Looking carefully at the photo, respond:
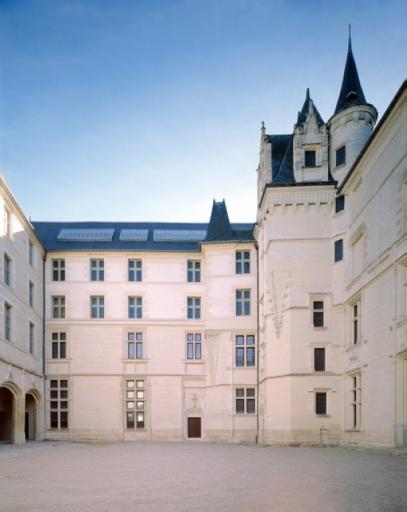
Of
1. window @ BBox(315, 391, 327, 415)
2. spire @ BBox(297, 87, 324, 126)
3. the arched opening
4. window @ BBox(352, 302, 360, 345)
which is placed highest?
spire @ BBox(297, 87, 324, 126)

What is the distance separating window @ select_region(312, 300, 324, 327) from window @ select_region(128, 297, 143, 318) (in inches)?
489

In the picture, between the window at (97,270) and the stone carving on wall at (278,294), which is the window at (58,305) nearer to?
A: the window at (97,270)

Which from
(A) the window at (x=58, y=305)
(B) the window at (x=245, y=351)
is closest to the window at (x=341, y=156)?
(B) the window at (x=245, y=351)

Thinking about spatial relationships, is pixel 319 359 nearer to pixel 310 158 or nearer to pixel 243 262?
pixel 243 262

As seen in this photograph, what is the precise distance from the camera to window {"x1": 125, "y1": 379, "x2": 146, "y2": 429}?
3212 centimetres

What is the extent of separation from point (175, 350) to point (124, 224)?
1053 cm

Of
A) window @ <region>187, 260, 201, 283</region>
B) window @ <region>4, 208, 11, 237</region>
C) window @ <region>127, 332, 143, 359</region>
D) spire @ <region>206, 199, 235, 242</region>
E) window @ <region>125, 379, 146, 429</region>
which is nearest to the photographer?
window @ <region>4, 208, 11, 237</region>

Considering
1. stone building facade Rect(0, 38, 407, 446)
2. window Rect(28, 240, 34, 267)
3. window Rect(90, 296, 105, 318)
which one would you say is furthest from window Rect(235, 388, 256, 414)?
window Rect(28, 240, 34, 267)

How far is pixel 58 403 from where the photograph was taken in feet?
105

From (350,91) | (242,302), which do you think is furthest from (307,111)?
(242,302)

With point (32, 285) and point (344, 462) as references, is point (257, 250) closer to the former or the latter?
point (32, 285)

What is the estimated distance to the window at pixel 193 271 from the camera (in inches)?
1332

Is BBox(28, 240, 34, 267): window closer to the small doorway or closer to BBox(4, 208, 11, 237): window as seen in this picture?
BBox(4, 208, 11, 237): window

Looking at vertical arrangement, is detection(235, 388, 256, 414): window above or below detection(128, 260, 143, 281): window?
below
